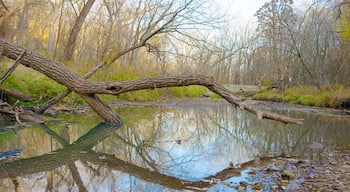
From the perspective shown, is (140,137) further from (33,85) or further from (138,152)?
(33,85)

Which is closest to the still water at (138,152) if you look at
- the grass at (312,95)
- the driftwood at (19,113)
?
the driftwood at (19,113)

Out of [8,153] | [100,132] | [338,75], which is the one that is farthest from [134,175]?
[338,75]

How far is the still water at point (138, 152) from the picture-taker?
317cm

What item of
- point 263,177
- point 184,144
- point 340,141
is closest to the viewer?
point 263,177

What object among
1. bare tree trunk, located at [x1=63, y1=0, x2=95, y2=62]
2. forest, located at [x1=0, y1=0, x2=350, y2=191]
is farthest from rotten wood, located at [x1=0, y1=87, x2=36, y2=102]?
bare tree trunk, located at [x1=63, y1=0, x2=95, y2=62]

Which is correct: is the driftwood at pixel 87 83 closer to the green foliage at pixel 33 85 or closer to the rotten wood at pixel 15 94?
the rotten wood at pixel 15 94

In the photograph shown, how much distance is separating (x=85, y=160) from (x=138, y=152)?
97 centimetres

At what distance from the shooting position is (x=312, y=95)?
16.9 m

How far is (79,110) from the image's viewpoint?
31.4 ft

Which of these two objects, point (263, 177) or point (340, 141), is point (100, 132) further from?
point (340, 141)

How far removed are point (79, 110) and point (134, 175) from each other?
6644mm

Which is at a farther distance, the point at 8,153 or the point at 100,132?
the point at 100,132

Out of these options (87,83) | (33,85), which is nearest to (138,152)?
(87,83)

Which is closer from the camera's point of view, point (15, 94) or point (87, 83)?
point (87, 83)
